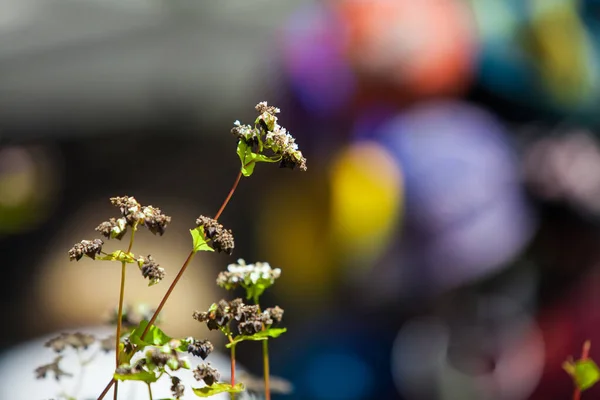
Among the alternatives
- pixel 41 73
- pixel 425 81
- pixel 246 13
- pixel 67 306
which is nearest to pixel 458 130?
pixel 425 81

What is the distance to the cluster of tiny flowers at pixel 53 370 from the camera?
0.43m

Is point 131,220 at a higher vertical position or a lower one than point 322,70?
lower

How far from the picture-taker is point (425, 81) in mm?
1591

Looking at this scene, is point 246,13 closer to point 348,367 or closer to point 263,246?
point 263,246

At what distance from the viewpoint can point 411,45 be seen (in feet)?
5.10

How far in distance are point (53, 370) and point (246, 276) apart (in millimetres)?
150

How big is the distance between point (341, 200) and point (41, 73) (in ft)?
4.90

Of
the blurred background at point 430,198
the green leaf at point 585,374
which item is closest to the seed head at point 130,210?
the green leaf at point 585,374

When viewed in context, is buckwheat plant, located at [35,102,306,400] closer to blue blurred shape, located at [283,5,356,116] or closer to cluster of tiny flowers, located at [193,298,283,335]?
cluster of tiny flowers, located at [193,298,283,335]

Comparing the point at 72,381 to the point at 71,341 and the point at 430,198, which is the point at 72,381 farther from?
the point at 430,198

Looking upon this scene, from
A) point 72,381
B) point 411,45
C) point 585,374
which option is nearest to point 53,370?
point 72,381

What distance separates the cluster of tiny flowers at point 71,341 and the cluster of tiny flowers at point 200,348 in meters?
0.14

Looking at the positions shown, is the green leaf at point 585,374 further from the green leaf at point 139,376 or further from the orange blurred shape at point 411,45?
the orange blurred shape at point 411,45

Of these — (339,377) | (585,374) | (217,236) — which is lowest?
(339,377)
